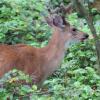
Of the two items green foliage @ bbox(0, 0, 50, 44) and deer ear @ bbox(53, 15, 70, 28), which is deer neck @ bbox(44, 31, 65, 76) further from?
green foliage @ bbox(0, 0, 50, 44)

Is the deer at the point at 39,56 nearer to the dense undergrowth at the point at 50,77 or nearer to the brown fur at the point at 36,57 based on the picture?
the brown fur at the point at 36,57

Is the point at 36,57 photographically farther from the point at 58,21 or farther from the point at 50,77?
the point at 58,21

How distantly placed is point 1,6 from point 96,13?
106 inches

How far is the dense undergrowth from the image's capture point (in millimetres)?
6066

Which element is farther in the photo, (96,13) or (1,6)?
(96,13)

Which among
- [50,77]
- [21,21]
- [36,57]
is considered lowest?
[50,77]

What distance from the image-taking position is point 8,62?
24.3 ft

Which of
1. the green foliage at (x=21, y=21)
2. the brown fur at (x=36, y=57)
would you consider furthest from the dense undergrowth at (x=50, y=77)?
the brown fur at (x=36, y=57)

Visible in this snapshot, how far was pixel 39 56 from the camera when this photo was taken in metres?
7.60

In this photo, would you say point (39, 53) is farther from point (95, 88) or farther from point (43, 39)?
point (43, 39)

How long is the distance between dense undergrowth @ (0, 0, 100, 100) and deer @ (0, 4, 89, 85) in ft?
0.71

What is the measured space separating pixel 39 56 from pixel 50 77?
1.87ft

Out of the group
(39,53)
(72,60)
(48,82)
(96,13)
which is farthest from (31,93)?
(96,13)

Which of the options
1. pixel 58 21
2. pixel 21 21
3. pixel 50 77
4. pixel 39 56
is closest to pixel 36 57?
pixel 39 56
